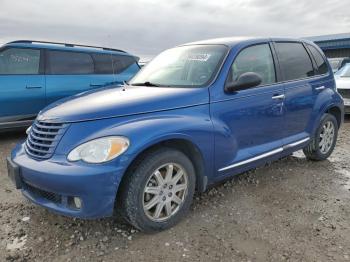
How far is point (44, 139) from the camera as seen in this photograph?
314 centimetres

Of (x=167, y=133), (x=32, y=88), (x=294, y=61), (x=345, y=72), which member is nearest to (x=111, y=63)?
(x=32, y=88)

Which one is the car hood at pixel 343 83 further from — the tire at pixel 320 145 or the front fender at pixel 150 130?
the front fender at pixel 150 130

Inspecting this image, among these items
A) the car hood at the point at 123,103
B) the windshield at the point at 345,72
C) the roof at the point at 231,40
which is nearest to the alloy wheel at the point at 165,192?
the car hood at the point at 123,103

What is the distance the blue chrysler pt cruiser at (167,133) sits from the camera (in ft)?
9.58

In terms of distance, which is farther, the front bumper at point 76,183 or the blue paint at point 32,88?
the blue paint at point 32,88

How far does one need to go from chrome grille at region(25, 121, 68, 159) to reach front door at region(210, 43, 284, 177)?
1.42 meters

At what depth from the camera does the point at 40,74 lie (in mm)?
6504

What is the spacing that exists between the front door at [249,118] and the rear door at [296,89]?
6.2 inches

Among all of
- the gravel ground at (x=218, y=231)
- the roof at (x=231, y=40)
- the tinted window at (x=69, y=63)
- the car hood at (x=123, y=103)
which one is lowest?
the gravel ground at (x=218, y=231)

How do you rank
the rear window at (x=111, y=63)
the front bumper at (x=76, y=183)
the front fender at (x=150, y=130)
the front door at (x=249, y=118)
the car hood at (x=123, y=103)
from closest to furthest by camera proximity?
the front bumper at (x=76, y=183) < the front fender at (x=150, y=130) < the car hood at (x=123, y=103) < the front door at (x=249, y=118) < the rear window at (x=111, y=63)

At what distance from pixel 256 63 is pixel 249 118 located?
726 mm

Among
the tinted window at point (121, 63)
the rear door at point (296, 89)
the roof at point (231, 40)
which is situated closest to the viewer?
the roof at point (231, 40)

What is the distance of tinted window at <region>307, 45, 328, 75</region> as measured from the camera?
5172mm

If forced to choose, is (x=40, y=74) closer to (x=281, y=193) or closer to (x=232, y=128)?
(x=232, y=128)
